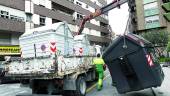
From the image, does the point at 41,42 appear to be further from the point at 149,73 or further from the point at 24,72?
the point at 149,73

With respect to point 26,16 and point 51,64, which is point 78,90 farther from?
point 26,16

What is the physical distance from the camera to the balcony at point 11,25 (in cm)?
2736

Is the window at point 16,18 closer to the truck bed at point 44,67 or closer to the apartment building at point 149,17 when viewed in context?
the truck bed at point 44,67

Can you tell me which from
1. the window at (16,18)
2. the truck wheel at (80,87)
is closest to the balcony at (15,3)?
the window at (16,18)

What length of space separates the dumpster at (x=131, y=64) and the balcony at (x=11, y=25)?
19.3m

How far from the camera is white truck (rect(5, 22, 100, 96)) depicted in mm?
10117

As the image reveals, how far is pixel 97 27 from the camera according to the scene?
200 feet

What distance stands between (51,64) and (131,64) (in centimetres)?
275

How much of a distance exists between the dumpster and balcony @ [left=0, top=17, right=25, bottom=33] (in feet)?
63.3

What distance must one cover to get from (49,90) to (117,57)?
2.88 meters

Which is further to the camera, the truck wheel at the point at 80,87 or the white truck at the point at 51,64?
the truck wheel at the point at 80,87

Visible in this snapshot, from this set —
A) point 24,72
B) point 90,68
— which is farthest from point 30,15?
point 24,72

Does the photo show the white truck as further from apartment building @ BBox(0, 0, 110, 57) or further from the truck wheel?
apartment building @ BBox(0, 0, 110, 57)

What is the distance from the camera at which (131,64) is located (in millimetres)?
9492
